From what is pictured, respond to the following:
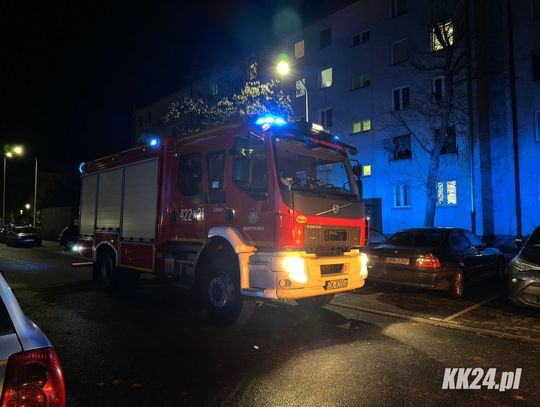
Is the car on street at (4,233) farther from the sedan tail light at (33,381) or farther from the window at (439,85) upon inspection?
the sedan tail light at (33,381)

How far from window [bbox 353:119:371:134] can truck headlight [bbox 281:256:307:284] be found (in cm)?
1913

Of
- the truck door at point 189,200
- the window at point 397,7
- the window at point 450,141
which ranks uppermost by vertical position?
the window at point 397,7

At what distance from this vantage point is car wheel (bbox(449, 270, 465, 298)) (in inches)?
322

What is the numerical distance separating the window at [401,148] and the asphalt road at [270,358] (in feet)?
52.4

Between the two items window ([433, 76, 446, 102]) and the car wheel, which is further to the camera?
window ([433, 76, 446, 102])

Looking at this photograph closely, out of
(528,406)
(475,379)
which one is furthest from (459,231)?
(528,406)

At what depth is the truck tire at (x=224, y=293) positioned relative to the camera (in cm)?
622

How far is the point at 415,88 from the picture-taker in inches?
842

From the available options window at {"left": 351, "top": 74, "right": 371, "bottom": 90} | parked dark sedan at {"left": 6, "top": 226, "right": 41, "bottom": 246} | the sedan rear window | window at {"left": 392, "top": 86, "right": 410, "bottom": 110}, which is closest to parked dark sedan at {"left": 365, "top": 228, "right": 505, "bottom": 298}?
the sedan rear window

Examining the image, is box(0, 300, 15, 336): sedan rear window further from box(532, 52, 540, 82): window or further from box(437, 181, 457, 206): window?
box(532, 52, 540, 82): window

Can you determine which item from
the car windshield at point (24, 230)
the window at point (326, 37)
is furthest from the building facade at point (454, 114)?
the car windshield at point (24, 230)

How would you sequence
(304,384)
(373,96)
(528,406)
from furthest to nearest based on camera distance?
1. (373,96)
2. (304,384)
3. (528,406)

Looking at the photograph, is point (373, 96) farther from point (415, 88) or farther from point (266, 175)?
point (266, 175)

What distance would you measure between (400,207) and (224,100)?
10612 mm
